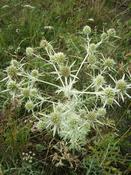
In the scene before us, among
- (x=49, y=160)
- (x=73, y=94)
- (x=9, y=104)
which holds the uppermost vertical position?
(x=73, y=94)

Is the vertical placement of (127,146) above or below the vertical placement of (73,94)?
below

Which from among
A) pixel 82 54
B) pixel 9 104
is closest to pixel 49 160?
pixel 9 104

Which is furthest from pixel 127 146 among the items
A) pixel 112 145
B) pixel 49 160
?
pixel 49 160

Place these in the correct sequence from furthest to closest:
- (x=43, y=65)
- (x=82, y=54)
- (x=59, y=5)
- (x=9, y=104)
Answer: (x=59, y=5)
(x=82, y=54)
(x=43, y=65)
(x=9, y=104)

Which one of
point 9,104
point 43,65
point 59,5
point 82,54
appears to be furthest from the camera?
A: point 59,5

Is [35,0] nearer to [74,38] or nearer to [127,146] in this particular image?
[74,38]

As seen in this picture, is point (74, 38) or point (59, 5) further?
point (59, 5)

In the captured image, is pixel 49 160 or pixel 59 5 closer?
pixel 49 160

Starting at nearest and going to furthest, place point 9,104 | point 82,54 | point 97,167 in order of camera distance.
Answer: point 97,167 < point 9,104 < point 82,54

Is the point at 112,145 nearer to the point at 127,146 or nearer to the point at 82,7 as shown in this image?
the point at 127,146
